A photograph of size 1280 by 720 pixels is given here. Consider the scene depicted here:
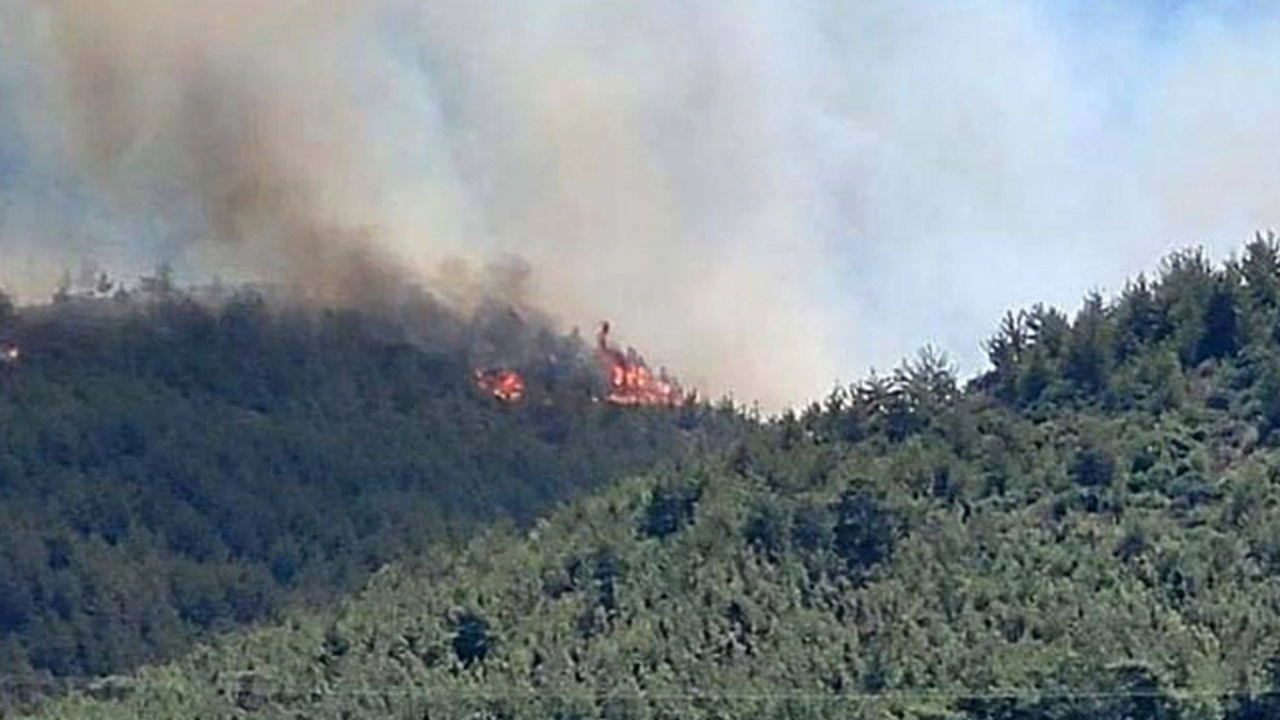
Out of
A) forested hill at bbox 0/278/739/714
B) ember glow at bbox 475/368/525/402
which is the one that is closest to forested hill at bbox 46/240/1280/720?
forested hill at bbox 0/278/739/714

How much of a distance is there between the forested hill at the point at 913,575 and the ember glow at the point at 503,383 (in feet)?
227

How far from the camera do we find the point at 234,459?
167750 millimetres

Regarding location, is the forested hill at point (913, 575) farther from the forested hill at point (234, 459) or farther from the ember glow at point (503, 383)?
the ember glow at point (503, 383)

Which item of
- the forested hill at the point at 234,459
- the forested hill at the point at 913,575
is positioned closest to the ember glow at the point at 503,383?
the forested hill at the point at 234,459

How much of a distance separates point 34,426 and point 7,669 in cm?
3505

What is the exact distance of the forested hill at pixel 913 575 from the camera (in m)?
83.1

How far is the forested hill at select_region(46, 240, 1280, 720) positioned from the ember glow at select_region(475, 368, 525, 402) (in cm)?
6924

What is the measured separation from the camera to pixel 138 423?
170625 millimetres

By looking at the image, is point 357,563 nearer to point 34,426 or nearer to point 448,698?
point 34,426

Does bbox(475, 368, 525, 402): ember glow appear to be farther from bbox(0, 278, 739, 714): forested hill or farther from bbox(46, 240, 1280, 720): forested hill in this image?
bbox(46, 240, 1280, 720): forested hill

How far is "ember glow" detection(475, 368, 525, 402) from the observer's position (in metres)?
188

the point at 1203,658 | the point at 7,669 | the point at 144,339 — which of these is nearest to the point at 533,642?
the point at 1203,658

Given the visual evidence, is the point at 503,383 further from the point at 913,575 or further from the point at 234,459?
the point at 913,575

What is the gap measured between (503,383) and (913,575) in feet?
329
